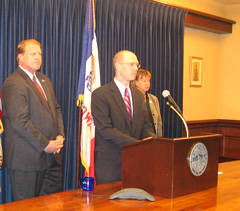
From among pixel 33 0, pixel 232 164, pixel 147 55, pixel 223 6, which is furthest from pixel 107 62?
pixel 223 6

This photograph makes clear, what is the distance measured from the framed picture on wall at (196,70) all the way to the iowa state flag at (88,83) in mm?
2807

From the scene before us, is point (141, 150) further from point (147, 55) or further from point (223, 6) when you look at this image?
point (223, 6)

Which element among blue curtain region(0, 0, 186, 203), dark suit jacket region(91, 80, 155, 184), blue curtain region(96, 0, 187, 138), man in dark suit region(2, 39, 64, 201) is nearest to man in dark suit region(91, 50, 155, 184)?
dark suit jacket region(91, 80, 155, 184)

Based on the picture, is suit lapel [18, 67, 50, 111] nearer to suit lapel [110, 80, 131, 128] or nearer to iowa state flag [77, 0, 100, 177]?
suit lapel [110, 80, 131, 128]

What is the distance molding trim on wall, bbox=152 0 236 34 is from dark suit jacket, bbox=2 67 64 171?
3.32 meters

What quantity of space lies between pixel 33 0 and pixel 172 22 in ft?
8.34

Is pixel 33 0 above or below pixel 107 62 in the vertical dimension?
above

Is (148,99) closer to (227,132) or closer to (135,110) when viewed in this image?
(135,110)

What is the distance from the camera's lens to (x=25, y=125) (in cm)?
317

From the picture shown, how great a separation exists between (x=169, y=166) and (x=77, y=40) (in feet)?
9.66

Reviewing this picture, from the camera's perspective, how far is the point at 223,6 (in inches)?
294

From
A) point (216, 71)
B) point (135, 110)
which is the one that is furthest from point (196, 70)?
point (135, 110)

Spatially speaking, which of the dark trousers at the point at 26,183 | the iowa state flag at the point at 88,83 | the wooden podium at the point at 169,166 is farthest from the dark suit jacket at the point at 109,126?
the iowa state flag at the point at 88,83

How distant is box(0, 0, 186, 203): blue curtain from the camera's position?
4.09m
